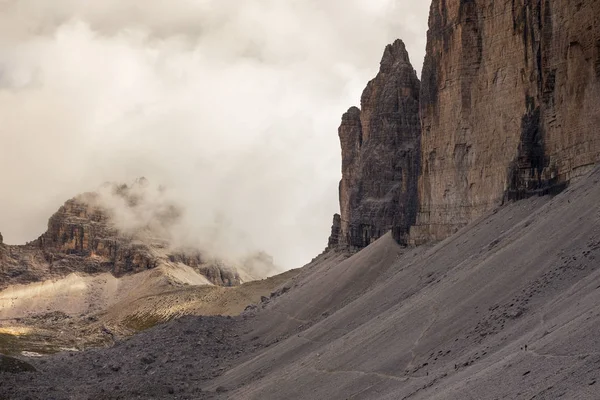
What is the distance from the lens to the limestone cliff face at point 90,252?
555ft

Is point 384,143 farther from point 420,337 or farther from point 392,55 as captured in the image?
point 420,337

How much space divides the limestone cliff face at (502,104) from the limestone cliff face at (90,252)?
119194 mm

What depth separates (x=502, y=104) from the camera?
47281 millimetres

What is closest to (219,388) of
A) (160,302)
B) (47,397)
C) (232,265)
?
(47,397)

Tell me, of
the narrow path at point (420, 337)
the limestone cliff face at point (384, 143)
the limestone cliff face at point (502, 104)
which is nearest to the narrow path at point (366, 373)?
the narrow path at point (420, 337)

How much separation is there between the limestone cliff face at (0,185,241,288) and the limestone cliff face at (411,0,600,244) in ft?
391

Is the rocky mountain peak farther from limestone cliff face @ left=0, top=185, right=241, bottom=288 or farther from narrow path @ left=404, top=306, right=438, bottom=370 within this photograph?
limestone cliff face @ left=0, top=185, right=241, bottom=288

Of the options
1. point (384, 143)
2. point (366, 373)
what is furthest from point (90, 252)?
point (366, 373)

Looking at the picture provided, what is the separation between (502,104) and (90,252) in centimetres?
14231

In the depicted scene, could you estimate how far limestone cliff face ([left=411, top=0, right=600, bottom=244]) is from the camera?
35.9 metres

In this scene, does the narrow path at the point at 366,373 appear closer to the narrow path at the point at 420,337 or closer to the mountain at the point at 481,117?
the narrow path at the point at 420,337

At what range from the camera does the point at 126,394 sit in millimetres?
39062

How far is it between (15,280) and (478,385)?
16107cm

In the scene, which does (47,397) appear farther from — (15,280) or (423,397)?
(15,280)
